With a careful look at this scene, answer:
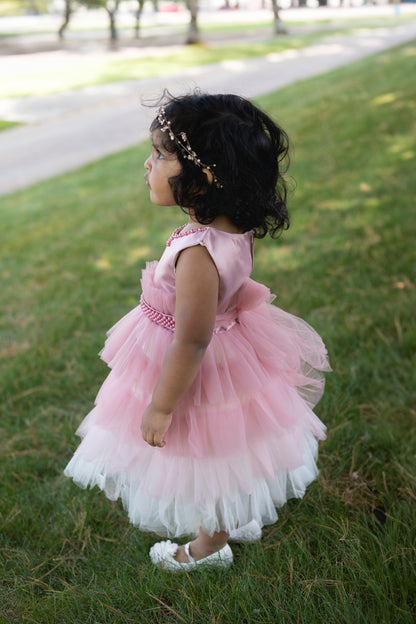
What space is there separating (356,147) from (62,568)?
204 inches

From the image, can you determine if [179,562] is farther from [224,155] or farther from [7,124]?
[7,124]

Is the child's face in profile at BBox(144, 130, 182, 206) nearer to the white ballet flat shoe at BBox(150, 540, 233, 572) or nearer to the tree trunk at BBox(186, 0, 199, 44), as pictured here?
the white ballet flat shoe at BBox(150, 540, 233, 572)

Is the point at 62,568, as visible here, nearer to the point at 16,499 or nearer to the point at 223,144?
the point at 16,499

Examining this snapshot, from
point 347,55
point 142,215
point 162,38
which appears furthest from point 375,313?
point 162,38

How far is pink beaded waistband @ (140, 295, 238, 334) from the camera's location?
149 centimetres

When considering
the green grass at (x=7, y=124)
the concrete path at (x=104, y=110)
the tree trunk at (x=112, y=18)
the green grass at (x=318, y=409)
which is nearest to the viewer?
the green grass at (x=318, y=409)

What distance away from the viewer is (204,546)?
174 cm

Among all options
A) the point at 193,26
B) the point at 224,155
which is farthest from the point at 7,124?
the point at 193,26

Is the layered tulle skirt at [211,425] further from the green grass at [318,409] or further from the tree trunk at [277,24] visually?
the tree trunk at [277,24]

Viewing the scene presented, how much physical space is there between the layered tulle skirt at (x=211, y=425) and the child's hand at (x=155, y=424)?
94 mm

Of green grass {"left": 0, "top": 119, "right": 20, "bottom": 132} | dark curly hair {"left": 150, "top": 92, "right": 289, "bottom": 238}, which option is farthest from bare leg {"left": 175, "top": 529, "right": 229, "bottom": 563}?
green grass {"left": 0, "top": 119, "right": 20, "bottom": 132}

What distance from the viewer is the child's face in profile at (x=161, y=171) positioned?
1.36 m

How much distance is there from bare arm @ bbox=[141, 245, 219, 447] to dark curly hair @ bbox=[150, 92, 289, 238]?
14 cm

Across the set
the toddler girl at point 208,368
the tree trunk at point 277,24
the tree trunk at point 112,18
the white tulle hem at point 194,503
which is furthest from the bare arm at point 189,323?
the tree trunk at point 277,24
